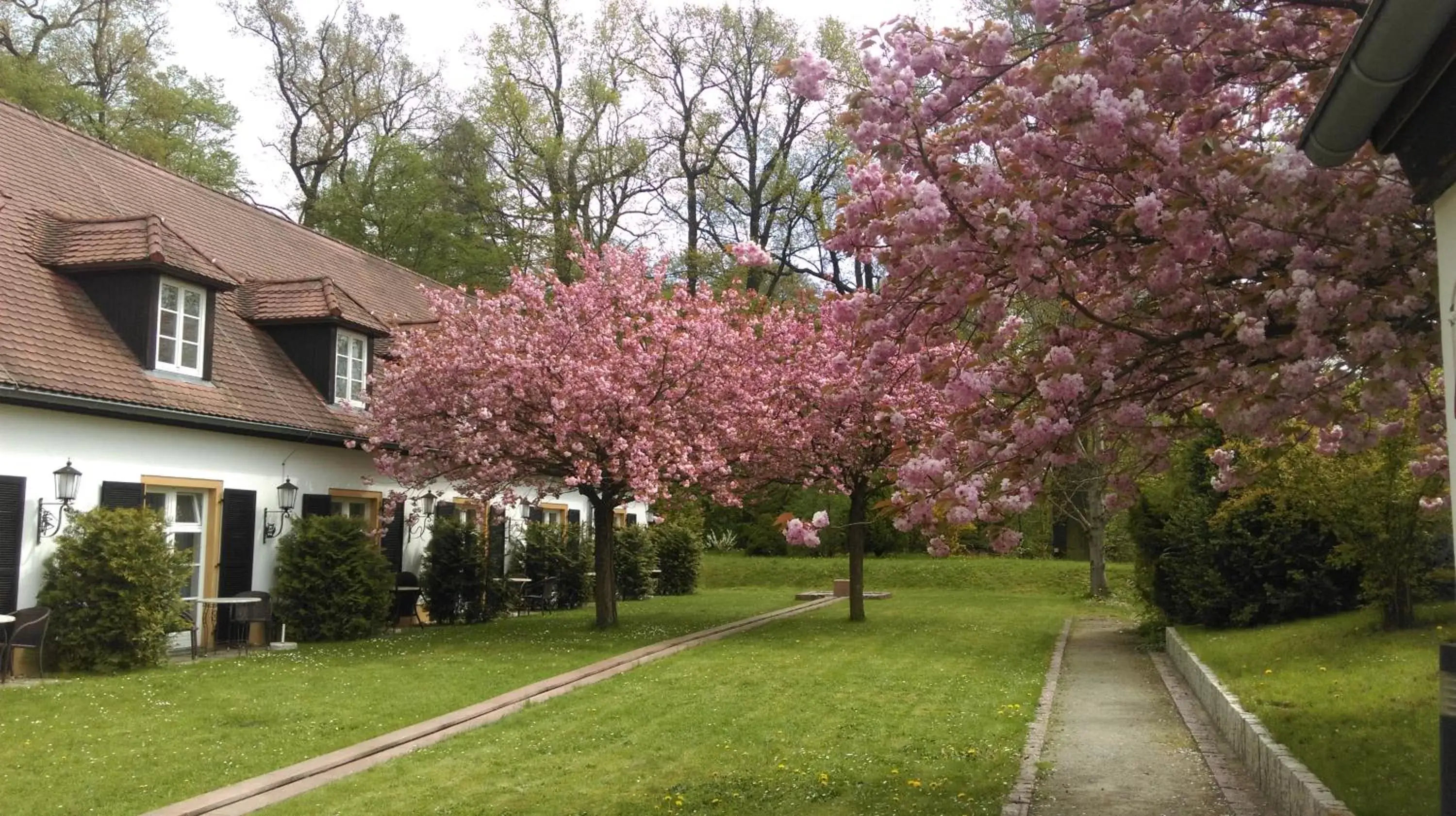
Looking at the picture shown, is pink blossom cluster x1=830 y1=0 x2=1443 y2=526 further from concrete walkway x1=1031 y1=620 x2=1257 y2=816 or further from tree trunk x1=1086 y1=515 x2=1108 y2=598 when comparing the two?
tree trunk x1=1086 y1=515 x2=1108 y2=598

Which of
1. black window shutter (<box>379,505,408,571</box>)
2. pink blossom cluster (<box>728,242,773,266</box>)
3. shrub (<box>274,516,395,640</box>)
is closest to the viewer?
pink blossom cluster (<box>728,242,773,266</box>)

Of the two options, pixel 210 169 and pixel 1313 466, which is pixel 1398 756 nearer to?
pixel 1313 466

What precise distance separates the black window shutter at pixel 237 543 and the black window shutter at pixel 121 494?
1.56 meters

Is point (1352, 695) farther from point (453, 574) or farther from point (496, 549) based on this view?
point (496, 549)

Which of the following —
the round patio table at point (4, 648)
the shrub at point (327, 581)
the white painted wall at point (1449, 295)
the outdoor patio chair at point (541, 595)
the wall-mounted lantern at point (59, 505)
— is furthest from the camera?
the outdoor patio chair at point (541, 595)

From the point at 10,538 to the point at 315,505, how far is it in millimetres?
5277

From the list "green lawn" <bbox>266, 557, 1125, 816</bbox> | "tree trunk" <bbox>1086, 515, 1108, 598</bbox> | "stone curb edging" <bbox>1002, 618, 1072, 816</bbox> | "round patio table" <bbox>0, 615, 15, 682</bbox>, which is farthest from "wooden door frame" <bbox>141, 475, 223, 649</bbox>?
"tree trunk" <bbox>1086, 515, 1108, 598</bbox>

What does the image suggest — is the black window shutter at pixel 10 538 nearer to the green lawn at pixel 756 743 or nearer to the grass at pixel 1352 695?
the green lawn at pixel 756 743

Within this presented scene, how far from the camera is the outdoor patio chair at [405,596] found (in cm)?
1939

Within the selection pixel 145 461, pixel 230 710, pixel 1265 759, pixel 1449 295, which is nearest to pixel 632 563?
pixel 145 461

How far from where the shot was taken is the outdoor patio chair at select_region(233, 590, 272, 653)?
15352 mm

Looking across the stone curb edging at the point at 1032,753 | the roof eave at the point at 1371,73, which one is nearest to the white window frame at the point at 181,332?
the stone curb edging at the point at 1032,753

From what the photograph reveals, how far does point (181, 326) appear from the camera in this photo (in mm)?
15570

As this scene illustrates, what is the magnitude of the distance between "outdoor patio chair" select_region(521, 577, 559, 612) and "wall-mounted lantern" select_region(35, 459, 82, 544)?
10741 millimetres
